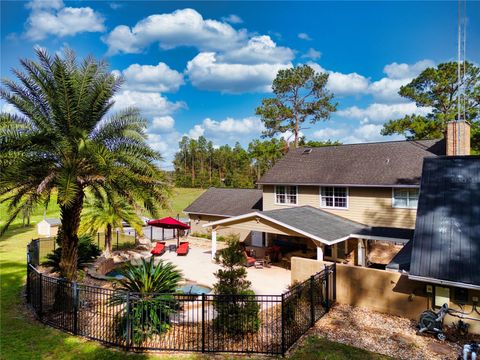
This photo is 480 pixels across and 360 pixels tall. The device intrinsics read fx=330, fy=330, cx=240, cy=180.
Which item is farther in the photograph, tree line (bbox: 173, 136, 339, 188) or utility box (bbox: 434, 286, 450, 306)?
tree line (bbox: 173, 136, 339, 188)

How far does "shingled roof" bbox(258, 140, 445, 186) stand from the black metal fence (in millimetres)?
11565

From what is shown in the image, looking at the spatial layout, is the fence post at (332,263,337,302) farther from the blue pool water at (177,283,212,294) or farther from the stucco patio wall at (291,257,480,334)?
the blue pool water at (177,283,212,294)

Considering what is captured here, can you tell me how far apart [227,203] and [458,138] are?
1816 cm

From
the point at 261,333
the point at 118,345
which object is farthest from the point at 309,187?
the point at 118,345

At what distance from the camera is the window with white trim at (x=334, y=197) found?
21828 mm

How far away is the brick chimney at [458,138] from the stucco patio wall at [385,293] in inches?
422

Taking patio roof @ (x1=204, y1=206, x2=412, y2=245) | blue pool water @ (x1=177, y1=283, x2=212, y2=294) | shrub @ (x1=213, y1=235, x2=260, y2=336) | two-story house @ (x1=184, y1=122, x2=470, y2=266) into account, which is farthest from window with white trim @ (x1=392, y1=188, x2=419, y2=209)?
shrub @ (x1=213, y1=235, x2=260, y2=336)

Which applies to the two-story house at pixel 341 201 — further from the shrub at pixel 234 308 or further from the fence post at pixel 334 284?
the shrub at pixel 234 308

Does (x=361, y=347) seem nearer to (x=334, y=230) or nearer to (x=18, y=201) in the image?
(x=334, y=230)

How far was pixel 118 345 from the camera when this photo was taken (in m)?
9.49

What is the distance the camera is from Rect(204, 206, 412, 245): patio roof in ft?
54.7

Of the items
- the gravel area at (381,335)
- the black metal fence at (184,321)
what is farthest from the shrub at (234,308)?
the gravel area at (381,335)

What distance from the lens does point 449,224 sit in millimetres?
11484

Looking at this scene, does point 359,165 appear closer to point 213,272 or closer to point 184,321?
point 213,272
